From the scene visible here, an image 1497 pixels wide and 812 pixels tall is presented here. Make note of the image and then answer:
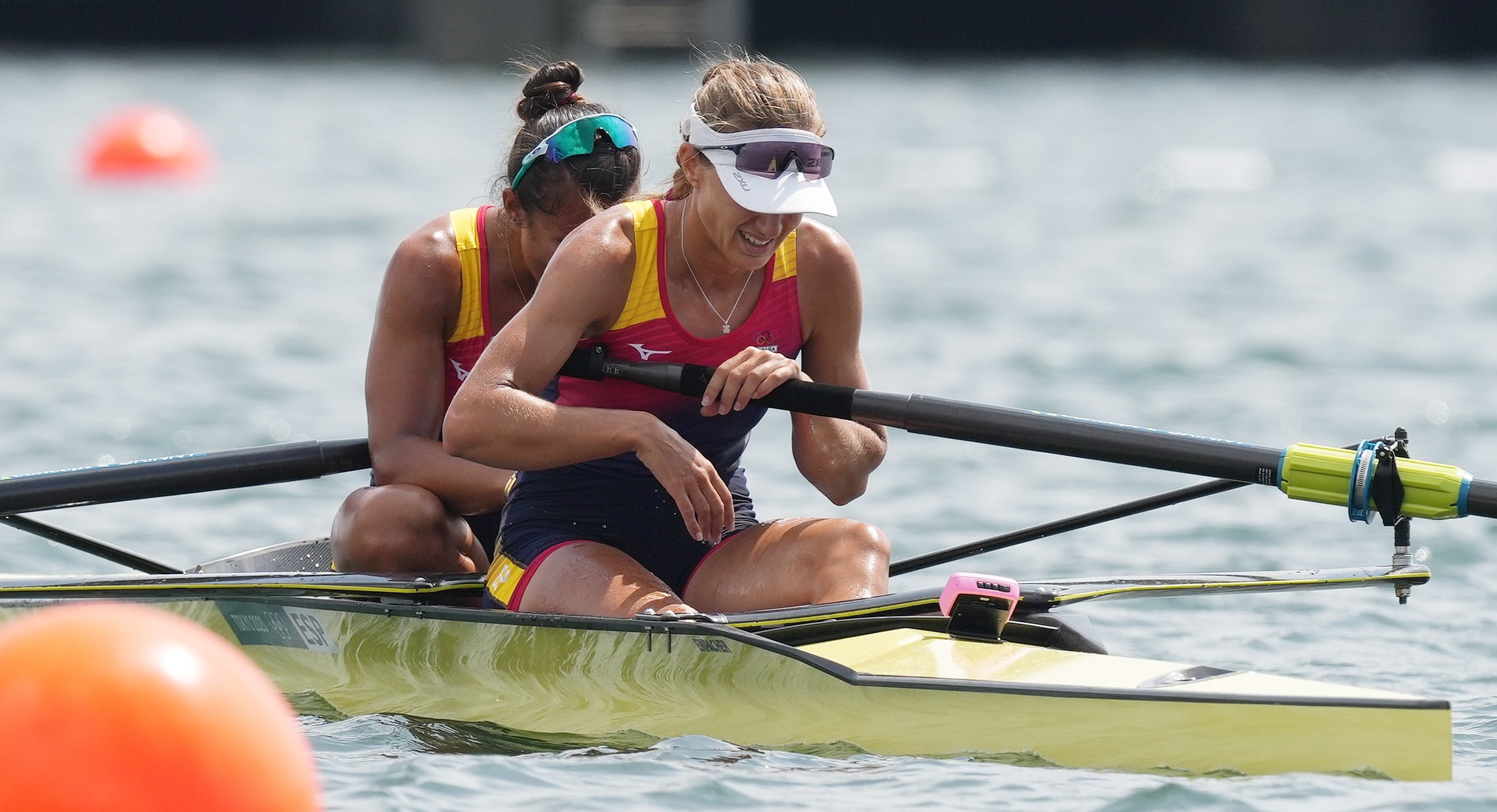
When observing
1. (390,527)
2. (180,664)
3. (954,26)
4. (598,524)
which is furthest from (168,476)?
(954,26)

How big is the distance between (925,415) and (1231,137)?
17.9 meters

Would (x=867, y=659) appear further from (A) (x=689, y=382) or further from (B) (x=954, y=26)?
(B) (x=954, y=26)

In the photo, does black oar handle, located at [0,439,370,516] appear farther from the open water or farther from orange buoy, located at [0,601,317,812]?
orange buoy, located at [0,601,317,812]

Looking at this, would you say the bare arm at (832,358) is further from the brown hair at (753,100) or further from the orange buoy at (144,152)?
the orange buoy at (144,152)

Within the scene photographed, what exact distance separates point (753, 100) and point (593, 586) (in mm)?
1020

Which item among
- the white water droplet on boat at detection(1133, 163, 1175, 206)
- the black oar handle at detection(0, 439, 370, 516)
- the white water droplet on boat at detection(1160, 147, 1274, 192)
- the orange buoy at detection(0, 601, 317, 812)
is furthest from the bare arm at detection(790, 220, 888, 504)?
the white water droplet on boat at detection(1160, 147, 1274, 192)

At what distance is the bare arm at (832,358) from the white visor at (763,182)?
18cm

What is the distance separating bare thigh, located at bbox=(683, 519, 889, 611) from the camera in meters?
3.79

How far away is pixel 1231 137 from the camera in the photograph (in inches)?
814

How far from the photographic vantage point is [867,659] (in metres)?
3.57

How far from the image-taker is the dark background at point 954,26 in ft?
92.8

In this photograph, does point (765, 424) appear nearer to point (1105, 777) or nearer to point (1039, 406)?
point (1039, 406)

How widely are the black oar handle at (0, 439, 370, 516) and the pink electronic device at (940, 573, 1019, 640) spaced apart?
4.88ft

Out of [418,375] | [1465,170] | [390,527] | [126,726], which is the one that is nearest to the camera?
[126,726]
